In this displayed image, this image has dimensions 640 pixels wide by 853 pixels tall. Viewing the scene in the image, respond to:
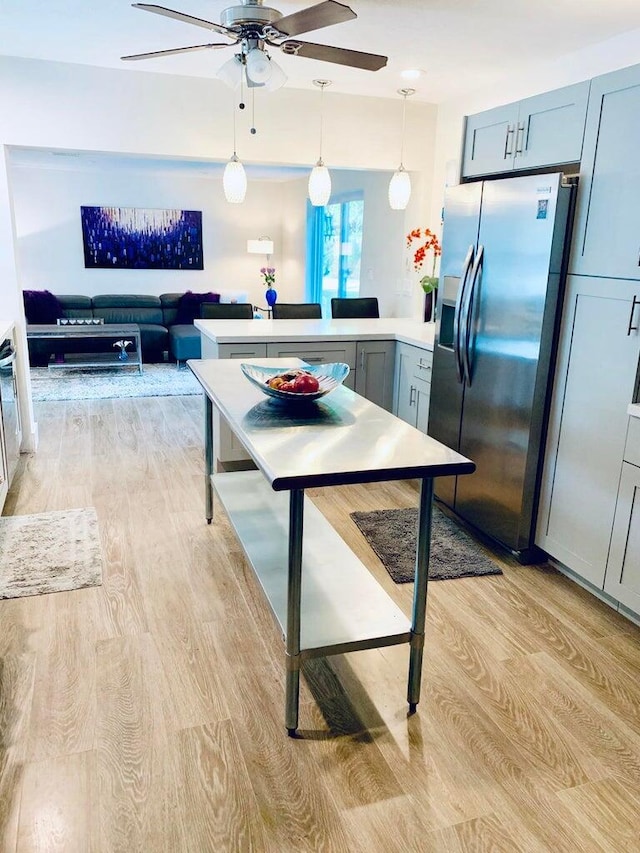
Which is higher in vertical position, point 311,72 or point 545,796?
point 311,72

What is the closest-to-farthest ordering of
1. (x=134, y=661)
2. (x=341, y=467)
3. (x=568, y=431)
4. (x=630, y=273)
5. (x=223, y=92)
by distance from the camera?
(x=341, y=467)
(x=134, y=661)
(x=630, y=273)
(x=568, y=431)
(x=223, y=92)

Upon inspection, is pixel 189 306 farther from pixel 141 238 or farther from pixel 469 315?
pixel 469 315

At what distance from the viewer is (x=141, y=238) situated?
9062mm

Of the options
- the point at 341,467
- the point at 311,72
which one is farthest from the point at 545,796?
the point at 311,72

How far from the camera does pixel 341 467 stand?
168 cm

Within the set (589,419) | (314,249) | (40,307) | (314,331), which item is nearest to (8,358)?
(314,331)

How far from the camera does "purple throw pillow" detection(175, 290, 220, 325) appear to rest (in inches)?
345

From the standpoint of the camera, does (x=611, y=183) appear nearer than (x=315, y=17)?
No

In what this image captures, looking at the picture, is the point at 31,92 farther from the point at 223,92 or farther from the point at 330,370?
the point at 330,370

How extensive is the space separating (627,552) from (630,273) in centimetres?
108

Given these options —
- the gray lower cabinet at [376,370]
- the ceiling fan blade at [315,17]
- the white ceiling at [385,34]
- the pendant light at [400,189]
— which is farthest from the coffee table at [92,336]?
the ceiling fan blade at [315,17]

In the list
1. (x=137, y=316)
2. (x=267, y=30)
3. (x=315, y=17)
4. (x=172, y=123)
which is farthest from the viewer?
(x=137, y=316)

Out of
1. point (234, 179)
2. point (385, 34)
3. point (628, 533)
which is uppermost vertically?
point (385, 34)

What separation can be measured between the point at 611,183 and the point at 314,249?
6612 mm
